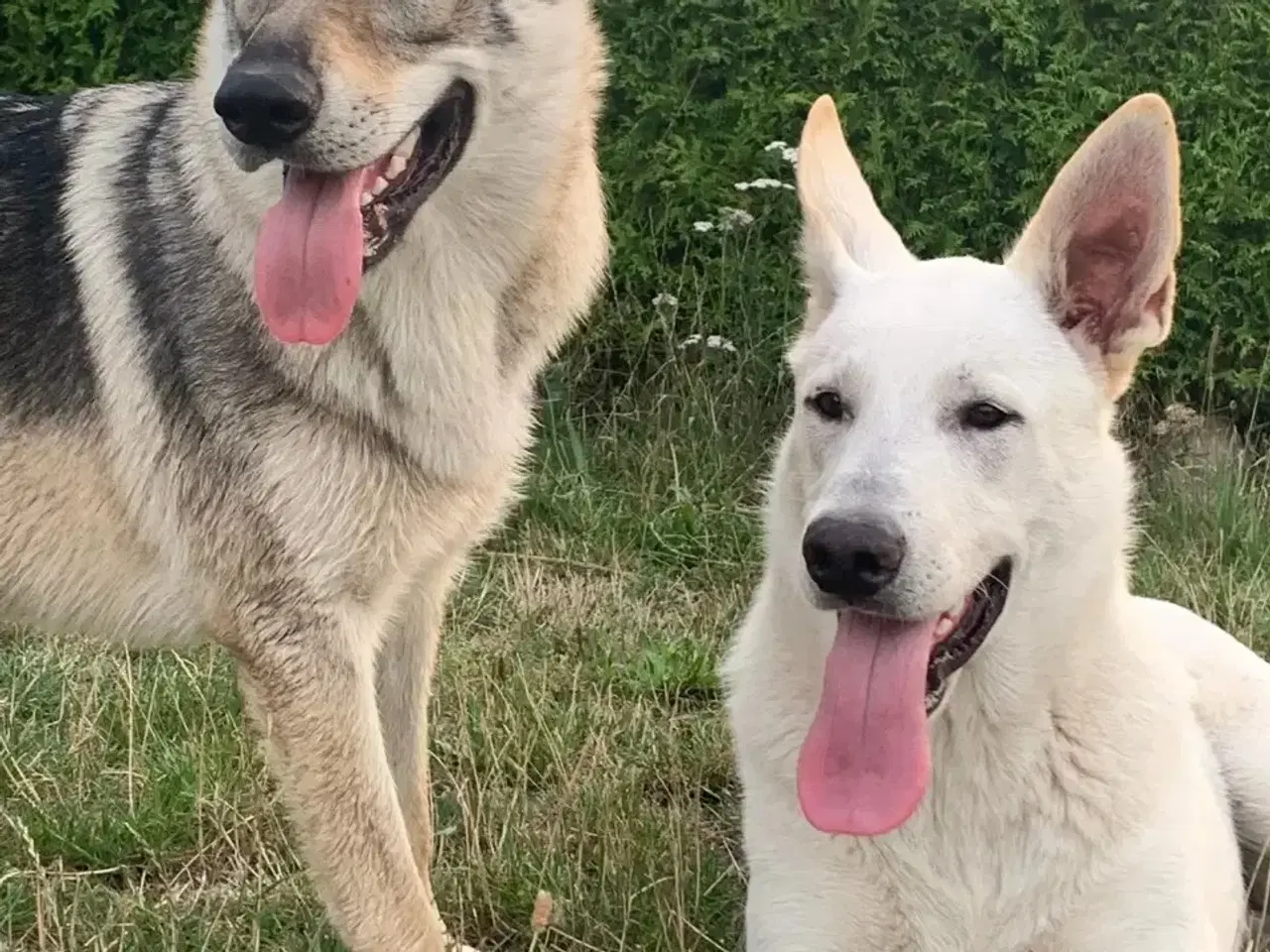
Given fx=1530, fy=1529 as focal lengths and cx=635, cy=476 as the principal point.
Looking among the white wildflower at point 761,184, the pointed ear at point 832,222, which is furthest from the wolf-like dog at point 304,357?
the white wildflower at point 761,184

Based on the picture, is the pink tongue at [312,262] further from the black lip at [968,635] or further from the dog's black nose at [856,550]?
the black lip at [968,635]

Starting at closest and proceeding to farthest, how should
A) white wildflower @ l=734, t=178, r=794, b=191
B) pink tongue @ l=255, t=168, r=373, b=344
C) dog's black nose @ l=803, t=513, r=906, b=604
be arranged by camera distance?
dog's black nose @ l=803, t=513, r=906, b=604, pink tongue @ l=255, t=168, r=373, b=344, white wildflower @ l=734, t=178, r=794, b=191

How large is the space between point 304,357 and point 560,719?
1.23 meters

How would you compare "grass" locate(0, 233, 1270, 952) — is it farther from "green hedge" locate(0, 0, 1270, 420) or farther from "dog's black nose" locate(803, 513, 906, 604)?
"dog's black nose" locate(803, 513, 906, 604)

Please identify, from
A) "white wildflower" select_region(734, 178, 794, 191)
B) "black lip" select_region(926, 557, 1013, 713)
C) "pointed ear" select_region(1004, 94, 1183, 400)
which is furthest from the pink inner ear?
"white wildflower" select_region(734, 178, 794, 191)

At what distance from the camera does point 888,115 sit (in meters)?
5.07

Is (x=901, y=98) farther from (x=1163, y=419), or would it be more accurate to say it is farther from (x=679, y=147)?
(x=1163, y=419)

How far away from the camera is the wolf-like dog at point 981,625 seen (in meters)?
2.24

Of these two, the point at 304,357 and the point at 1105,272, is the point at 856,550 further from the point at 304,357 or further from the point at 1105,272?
the point at 304,357

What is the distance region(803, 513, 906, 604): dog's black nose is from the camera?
209 centimetres

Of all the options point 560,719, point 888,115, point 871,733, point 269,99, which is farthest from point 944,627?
point 888,115

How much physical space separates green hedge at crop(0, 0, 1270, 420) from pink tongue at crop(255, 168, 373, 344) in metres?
2.58

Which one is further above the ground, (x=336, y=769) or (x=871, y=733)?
(x=871, y=733)

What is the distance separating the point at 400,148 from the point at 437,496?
650mm
